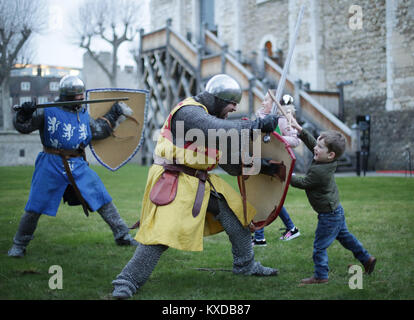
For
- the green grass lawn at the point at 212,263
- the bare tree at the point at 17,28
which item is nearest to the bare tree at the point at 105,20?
the bare tree at the point at 17,28

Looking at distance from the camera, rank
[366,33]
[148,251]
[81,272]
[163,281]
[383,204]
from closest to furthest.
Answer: [148,251]
[163,281]
[81,272]
[383,204]
[366,33]

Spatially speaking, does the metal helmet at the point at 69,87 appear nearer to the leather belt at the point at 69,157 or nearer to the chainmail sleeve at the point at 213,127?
the leather belt at the point at 69,157

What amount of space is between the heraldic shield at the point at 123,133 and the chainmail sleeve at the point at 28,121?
0.61 meters

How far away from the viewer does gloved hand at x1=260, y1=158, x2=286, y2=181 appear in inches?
130

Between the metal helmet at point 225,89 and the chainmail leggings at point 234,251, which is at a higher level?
the metal helmet at point 225,89

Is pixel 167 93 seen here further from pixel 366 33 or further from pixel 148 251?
pixel 148 251

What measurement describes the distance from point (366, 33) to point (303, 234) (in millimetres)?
11320

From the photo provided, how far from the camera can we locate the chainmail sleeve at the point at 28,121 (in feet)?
14.4

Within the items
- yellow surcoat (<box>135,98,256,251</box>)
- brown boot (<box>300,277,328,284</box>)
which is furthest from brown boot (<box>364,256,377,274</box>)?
yellow surcoat (<box>135,98,256,251</box>)

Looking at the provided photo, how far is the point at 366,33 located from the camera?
14.8 m

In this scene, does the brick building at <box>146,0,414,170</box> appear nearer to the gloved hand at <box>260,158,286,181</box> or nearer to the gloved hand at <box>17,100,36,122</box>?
the gloved hand at <box>260,158,286,181</box>

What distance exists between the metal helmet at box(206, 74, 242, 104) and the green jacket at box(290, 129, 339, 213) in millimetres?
715

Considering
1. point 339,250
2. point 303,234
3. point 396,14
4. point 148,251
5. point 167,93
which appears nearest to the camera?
point 148,251
